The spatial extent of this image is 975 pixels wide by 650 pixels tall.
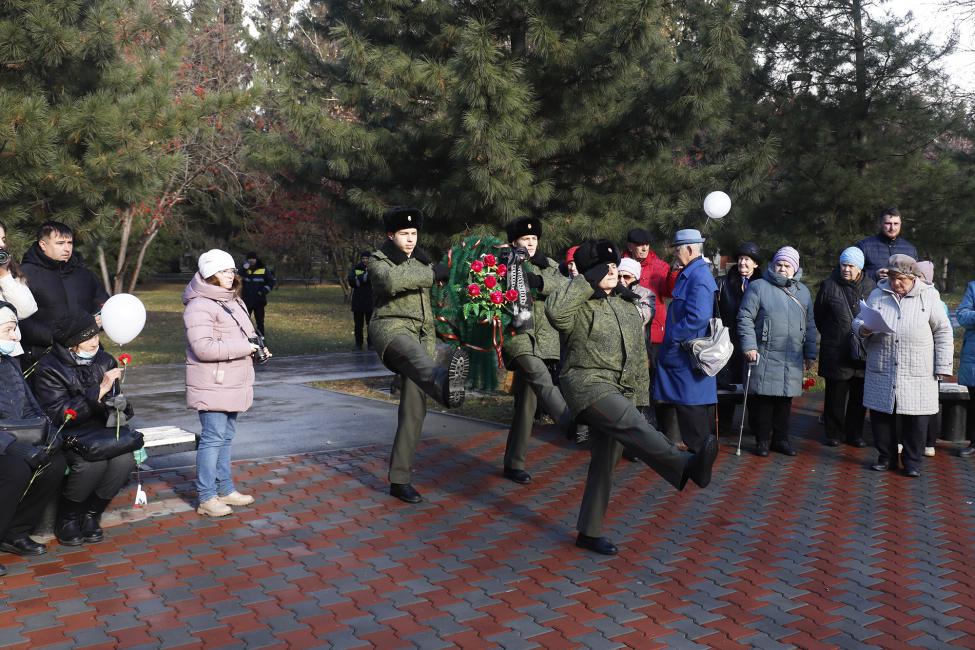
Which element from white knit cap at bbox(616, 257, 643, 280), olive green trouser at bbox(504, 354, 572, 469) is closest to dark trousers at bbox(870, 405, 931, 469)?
white knit cap at bbox(616, 257, 643, 280)

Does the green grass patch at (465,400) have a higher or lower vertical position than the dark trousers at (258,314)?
lower

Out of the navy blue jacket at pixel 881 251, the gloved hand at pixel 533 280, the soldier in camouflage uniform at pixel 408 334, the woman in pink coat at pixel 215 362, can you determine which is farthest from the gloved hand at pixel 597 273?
the navy blue jacket at pixel 881 251

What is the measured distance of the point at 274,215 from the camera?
1470 inches

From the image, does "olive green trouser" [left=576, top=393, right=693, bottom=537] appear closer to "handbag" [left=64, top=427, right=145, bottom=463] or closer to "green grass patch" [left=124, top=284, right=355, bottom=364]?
"handbag" [left=64, top=427, right=145, bottom=463]

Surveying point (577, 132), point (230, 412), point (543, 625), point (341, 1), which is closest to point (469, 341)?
point (230, 412)

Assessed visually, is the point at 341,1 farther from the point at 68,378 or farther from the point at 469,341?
the point at 68,378

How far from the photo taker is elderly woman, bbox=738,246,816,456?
9.02 m

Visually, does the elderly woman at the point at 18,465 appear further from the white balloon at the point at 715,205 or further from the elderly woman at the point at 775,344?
the white balloon at the point at 715,205

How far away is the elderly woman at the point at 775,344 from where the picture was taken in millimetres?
9023

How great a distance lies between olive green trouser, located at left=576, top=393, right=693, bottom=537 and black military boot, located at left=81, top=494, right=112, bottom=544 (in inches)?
118

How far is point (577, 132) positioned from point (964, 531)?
7282 millimetres

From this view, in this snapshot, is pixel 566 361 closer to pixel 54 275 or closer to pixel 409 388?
pixel 409 388

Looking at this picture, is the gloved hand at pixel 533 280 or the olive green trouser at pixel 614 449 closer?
the olive green trouser at pixel 614 449

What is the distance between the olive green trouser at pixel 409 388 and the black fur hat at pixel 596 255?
1354mm
